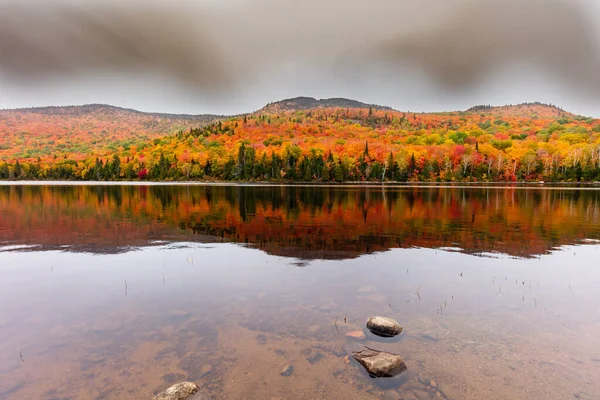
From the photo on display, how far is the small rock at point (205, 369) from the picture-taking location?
8.91m

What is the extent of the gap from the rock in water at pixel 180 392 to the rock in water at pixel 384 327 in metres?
5.83

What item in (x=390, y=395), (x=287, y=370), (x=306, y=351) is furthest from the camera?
(x=306, y=351)

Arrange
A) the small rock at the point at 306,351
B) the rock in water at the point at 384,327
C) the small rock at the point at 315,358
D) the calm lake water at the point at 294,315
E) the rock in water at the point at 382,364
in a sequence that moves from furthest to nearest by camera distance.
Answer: the rock in water at the point at 384,327 < the small rock at the point at 306,351 < the small rock at the point at 315,358 < the rock in water at the point at 382,364 < the calm lake water at the point at 294,315

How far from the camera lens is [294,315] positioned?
12.6 metres

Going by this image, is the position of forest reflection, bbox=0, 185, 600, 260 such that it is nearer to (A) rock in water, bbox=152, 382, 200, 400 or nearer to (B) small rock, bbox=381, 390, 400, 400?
(B) small rock, bbox=381, 390, 400, 400

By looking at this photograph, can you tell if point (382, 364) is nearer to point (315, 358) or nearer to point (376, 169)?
point (315, 358)

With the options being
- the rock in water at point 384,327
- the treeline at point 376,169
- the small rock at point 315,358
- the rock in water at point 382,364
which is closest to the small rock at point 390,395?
the rock in water at point 382,364

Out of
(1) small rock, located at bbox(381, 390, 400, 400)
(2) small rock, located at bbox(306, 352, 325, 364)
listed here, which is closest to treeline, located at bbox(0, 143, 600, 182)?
(2) small rock, located at bbox(306, 352, 325, 364)

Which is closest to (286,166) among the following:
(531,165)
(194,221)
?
(531,165)

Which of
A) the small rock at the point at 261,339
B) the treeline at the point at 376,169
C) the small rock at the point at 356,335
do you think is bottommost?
the small rock at the point at 261,339

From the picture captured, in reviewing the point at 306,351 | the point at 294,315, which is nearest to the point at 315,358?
the point at 306,351

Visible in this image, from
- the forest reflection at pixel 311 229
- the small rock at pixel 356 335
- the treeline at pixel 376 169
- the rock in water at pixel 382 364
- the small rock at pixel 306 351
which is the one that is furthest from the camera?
the treeline at pixel 376 169

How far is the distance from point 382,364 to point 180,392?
16.7 ft

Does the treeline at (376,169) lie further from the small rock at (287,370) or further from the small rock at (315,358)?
the small rock at (287,370)
